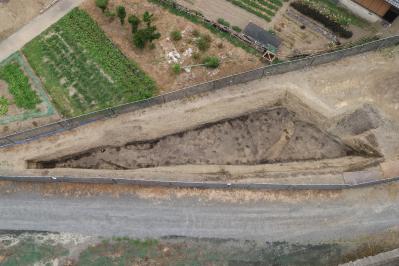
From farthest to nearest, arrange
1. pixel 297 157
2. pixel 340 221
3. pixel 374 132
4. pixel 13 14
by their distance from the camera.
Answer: pixel 13 14 → pixel 297 157 → pixel 374 132 → pixel 340 221

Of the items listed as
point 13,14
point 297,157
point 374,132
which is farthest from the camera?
point 13,14

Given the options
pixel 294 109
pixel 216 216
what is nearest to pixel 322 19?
pixel 294 109

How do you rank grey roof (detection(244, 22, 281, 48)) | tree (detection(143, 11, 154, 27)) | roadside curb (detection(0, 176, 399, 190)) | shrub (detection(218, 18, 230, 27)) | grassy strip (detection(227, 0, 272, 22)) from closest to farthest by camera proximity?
roadside curb (detection(0, 176, 399, 190))
tree (detection(143, 11, 154, 27))
grey roof (detection(244, 22, 281, 48))
shrub (detection(218, 18, 230, 27))
grassy strip (detection(227, 0, 272, 22))

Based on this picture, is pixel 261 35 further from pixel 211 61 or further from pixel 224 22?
pixel 211 61

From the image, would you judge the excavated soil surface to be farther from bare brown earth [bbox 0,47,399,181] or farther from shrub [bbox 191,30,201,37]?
shrub [bbox 191,30,201,37]

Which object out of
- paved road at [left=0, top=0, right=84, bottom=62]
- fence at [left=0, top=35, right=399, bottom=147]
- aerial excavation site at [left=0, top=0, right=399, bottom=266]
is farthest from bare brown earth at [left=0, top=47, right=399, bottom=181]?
paved road at [left=0, top=0, right=84, bottom=62]

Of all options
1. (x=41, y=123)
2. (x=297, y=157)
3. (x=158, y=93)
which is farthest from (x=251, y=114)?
(x=41, y=123)

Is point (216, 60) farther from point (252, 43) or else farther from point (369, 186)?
point (369, 186)

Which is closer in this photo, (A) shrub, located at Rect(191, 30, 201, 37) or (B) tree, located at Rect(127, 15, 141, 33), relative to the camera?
(B) tree, located at Rect(127, 15, 141, 33)
